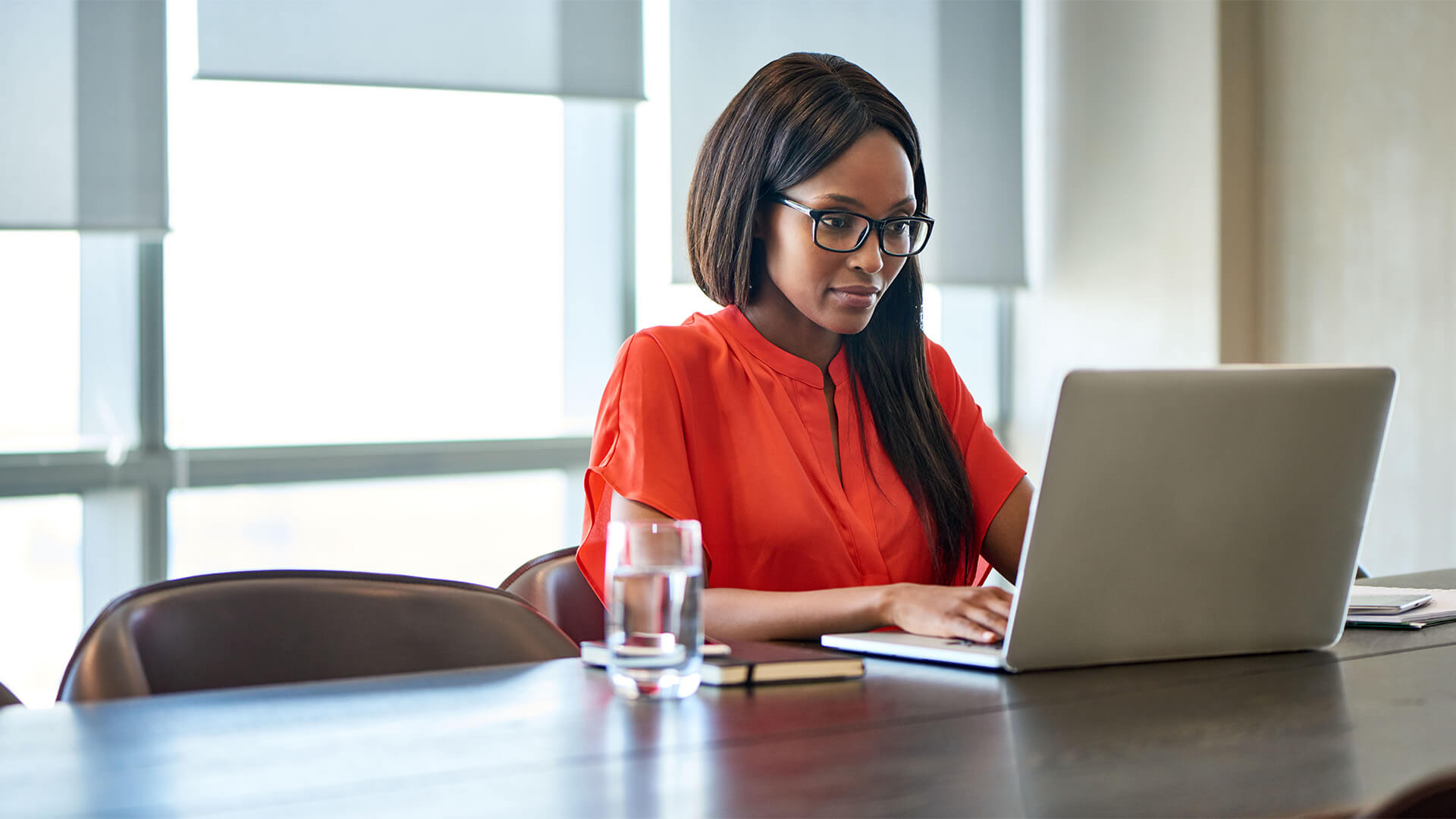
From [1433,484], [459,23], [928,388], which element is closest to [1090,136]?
[1433,484]

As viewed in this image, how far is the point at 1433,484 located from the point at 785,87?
2584 millimetres

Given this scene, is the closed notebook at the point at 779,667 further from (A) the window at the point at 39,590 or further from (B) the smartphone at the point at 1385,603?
(A) the window at the point at 39,590

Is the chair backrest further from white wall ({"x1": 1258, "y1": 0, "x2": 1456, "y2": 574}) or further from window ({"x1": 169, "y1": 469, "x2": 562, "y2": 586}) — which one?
white wall ({"x1": 1258, "y1": 0, "x2": 1456, "y2": 574})

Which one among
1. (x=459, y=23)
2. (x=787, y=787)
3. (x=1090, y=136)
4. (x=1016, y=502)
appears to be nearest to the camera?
(x=787, y=787)

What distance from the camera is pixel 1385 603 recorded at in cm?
151

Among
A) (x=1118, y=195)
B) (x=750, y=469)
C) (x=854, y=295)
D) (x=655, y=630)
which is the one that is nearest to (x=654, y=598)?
(x=655, y=630)

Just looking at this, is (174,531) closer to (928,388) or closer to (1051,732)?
(928,388)

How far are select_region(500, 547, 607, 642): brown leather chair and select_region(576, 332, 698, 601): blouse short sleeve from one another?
0.14 ft

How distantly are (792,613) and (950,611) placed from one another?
206mm

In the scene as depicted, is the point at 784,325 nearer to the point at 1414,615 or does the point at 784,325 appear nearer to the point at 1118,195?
the point at 1414,615

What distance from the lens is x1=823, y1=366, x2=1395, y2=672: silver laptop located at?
110cm

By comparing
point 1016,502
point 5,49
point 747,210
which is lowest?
point 1016,502

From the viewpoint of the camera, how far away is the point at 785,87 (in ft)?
5.80

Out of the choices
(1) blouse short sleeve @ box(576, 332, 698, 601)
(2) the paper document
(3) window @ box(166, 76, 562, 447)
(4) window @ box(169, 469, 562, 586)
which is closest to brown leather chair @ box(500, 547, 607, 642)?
(1) blouse short sleeve @ box(576, 332, 698, 601)
